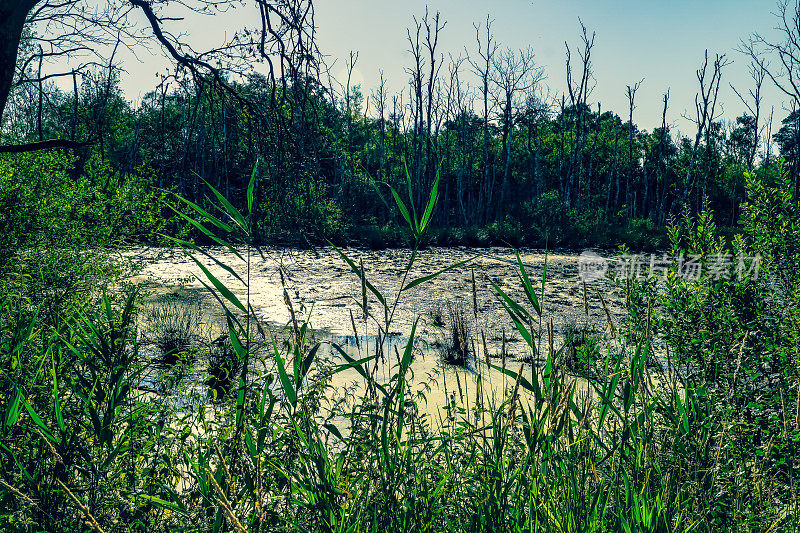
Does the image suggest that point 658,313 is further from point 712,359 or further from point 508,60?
point 508,60

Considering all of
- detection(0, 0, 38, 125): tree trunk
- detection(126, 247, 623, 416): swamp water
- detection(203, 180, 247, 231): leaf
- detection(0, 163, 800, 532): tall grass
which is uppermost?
detection(0, 0, 38, 125): tree trunk

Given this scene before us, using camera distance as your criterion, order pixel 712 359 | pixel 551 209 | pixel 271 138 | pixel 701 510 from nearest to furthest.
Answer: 1. pixel 701 510
2. pixel 712 359
3. pixel 271 138
4. pixel 551 209

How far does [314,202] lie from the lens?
2.85 metres

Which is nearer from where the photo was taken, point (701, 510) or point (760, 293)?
point (701, 510)

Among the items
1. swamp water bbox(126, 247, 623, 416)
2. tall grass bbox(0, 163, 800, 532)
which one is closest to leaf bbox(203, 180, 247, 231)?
tall grass bbox(0, 163, 800, 532)

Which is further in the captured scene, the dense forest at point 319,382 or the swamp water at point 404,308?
the swamp water at point 404,308

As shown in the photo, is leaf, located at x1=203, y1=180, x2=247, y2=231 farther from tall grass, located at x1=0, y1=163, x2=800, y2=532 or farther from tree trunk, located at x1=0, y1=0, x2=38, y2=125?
tree trunk, located at x1=0, y1=0, x2=38, y2=125

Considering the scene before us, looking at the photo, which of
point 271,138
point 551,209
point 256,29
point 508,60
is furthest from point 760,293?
point 508,60

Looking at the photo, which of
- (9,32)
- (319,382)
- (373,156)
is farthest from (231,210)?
(373,156)

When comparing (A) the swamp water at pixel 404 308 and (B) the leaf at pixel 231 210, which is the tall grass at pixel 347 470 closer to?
(B) the leaf at pixel 231 210

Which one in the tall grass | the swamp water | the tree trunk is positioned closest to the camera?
the tall grass

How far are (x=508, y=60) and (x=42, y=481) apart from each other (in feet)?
98.9

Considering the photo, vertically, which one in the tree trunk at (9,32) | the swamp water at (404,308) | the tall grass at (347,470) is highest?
the tree trunk at (9,32)

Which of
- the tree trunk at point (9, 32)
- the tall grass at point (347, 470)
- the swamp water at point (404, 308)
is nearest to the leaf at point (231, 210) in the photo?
the tall grass at point (347, 470)
